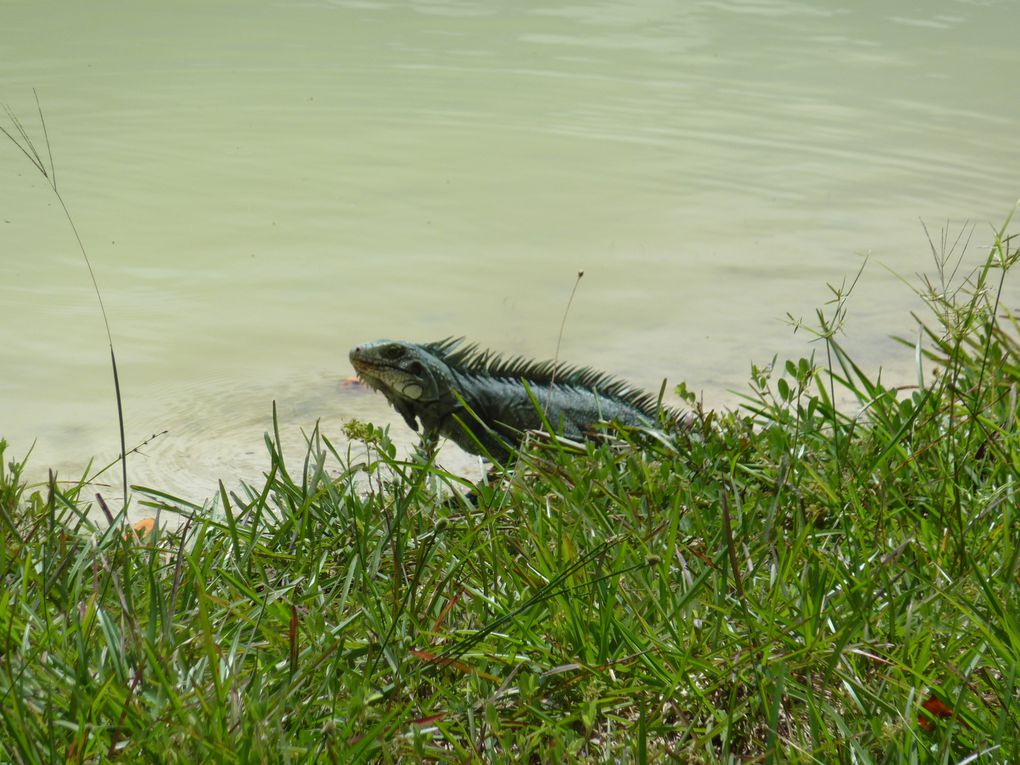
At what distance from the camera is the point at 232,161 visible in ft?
31.7

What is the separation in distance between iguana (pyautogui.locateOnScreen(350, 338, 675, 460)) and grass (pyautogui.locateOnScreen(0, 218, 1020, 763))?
7.22ft

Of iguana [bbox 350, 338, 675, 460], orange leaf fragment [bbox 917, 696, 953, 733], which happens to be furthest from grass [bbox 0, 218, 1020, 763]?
iguana [bbox 350, 338, 675, 460]

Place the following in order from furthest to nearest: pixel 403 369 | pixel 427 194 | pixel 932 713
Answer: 1. pixel 427 194
2. pixel 403 369
3. pixel 932 713

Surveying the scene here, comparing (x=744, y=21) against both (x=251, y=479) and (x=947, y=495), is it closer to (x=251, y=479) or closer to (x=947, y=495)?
(x=251, y=479)

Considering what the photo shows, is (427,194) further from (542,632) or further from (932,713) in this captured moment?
(932,713)

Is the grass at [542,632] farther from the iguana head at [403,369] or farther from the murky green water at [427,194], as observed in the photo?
the murky green water at [427,194]

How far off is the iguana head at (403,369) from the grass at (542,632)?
2.25 meters

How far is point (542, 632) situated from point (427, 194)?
7.24m

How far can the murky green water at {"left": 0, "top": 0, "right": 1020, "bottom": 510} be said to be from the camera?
20.5 ft

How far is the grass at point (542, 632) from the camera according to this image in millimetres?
1656

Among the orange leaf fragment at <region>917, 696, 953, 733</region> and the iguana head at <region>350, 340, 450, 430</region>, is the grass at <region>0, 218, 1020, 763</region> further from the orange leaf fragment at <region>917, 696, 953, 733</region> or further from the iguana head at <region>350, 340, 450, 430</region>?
the iguana head at <region>350, 340, 450, 430</region>

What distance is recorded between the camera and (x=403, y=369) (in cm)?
484

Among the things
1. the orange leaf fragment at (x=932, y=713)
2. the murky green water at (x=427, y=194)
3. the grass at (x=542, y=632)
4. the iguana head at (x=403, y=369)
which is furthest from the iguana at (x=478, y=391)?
the orange leaf fragment at (x=932, y=713)

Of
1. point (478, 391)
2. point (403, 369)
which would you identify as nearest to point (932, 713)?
point (403, 369)
